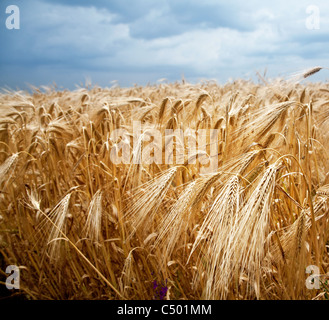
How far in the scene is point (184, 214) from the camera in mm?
1209

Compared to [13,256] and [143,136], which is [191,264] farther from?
[13,256]

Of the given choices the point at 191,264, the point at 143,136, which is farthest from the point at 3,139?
the point at 191,264

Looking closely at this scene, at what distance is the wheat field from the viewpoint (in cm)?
115

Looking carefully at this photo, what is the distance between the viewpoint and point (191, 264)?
178 centimetres

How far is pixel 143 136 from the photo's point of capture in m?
1.69

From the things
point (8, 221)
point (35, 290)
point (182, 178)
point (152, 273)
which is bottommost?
point (35, 290)

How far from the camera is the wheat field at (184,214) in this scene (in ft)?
3.78
